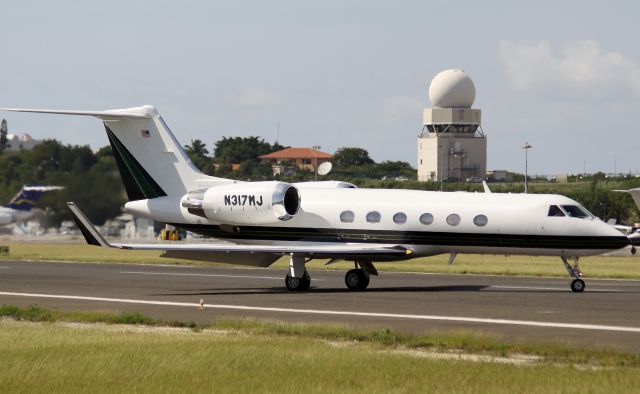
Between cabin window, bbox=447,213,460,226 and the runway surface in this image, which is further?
cabin window, bbox=447,213,460,226

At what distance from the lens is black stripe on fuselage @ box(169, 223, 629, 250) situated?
95.8 ft

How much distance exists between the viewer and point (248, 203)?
31.3m

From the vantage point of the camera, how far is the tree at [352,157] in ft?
525

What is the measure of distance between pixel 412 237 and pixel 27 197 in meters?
34.9

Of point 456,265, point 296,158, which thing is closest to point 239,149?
point 296,158

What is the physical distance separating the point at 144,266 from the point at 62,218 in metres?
19.9

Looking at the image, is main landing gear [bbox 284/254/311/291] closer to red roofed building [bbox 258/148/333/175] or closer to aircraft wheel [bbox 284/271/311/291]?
aircraft wheel [bbox 284/271/311/291]

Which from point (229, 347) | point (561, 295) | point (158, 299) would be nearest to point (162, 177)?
point (158, 299)

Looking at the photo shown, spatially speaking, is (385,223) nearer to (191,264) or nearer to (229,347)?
(229,347)

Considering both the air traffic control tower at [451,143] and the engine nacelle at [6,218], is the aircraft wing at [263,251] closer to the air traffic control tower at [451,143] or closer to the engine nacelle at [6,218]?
the engine nacelle at [6,218]

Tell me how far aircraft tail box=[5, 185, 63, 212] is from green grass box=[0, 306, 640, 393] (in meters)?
37.1

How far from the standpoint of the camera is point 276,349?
17.5 metres

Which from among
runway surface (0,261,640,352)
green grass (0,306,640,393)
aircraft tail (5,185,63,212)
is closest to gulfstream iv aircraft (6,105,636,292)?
runway surface (0,261,640,352)

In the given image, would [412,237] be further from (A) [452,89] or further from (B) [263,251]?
(A) [452,89]
